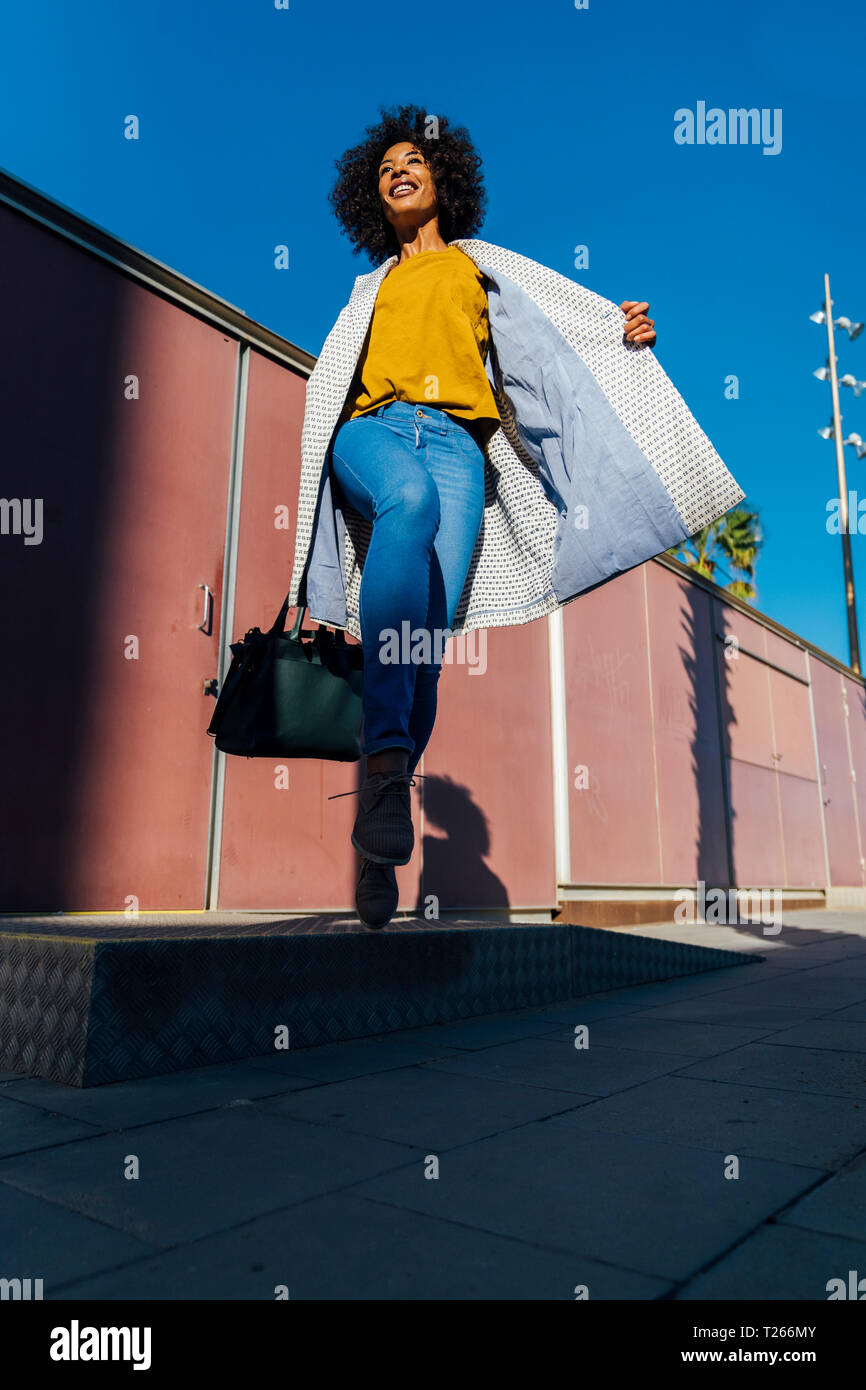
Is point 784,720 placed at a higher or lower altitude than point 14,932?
higher

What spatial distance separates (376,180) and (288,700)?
2.34 m

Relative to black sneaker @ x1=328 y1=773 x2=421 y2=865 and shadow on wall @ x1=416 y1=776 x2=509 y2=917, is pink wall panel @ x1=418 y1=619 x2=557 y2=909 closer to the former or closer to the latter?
shadow on wall @ x1=416 y1=776 x2=509 y2=917

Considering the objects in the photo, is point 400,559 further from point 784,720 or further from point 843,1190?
point 784,720

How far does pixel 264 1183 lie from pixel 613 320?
2.40 metres

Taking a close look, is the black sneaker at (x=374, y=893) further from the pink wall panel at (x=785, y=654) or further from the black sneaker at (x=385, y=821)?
the pink wall panel at (x=785, y=654)

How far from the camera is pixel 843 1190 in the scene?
3.69ft

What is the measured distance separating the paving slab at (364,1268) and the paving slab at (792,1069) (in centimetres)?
92

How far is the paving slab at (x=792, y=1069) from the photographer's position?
1688 millimetres

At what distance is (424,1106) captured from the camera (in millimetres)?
1526

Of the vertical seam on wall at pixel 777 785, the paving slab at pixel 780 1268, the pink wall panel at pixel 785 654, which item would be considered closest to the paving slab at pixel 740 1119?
the paving slab at pixel 780 1268

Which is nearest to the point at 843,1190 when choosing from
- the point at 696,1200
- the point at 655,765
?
the point at 696,1200

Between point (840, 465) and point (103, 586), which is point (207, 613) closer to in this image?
point (103, 586)

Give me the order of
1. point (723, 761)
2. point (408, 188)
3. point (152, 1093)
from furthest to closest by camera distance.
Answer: point (723, 761) → point (408, 188) → point (152, 1093)

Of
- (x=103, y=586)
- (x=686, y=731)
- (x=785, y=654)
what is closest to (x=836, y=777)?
(x=785, y=654)
